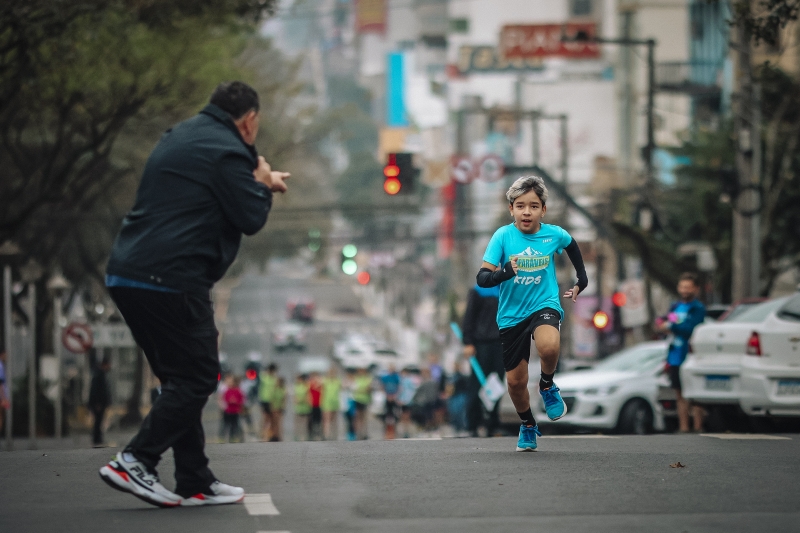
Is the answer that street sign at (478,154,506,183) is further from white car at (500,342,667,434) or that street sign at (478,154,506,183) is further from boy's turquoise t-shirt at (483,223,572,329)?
boy's turquoise t-shirt at (483,223,572,329)

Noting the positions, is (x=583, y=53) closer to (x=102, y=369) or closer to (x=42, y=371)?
(x=42, y=371)

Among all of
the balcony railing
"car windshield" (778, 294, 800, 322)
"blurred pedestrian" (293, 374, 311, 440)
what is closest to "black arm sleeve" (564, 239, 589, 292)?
"car windshield" (778, 294, 800, 322)

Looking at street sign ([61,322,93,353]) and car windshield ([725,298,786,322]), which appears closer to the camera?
car windshield ([725,298,786,322])

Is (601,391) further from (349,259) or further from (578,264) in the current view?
(349,259)

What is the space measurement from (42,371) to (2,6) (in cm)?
1874

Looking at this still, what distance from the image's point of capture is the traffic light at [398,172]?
23531 mm

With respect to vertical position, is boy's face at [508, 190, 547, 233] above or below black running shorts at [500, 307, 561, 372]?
above

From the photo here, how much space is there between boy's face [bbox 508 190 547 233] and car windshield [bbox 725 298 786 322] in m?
5.56

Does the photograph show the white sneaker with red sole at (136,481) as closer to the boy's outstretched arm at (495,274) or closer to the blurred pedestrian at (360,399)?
the boy's outstretched arm at (495,274)

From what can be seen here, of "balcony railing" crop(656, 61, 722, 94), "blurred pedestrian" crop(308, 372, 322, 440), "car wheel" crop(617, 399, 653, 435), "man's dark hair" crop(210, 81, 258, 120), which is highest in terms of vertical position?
"balcony railing" crop(656, 61, 722, 94)

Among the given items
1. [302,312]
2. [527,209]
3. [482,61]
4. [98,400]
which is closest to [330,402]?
[98,400]

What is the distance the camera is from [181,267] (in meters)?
6.16

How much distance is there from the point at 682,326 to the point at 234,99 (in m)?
9.27

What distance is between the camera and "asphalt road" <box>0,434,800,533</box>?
5879 millimetres
